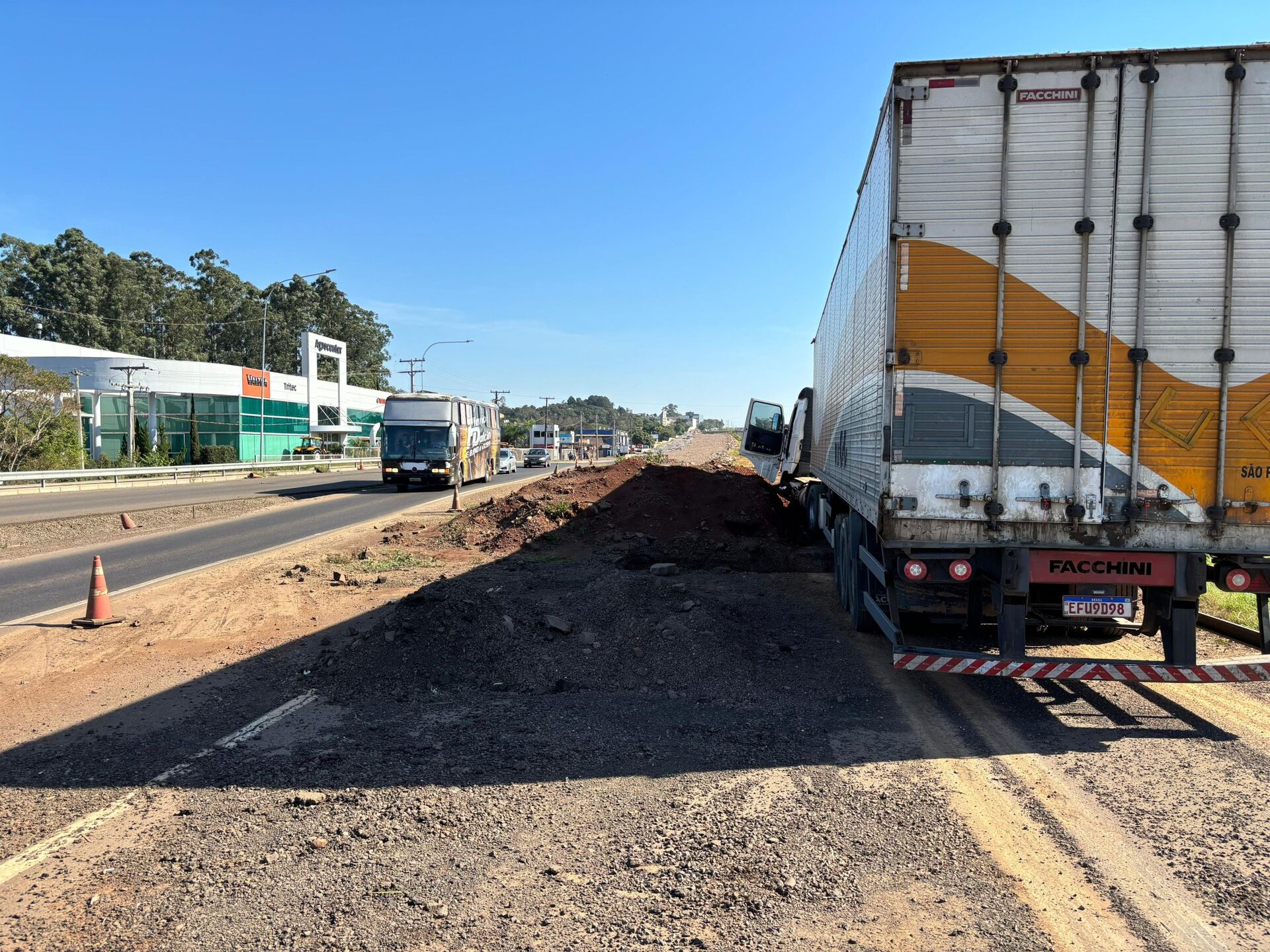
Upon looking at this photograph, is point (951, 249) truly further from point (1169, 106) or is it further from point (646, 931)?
point (646, 931)

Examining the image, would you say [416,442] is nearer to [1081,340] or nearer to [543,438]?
[1081,340]

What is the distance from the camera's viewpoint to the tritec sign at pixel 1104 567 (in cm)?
569

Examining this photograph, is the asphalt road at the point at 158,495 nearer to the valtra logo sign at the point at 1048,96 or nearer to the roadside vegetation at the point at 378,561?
the roadside vegetation at the point at 378,561

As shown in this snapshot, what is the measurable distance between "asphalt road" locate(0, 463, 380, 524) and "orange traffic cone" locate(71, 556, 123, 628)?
41.4 ft

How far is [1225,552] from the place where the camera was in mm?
5535

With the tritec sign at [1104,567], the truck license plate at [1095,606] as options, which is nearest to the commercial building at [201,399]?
the tritec sign at [1104,567]

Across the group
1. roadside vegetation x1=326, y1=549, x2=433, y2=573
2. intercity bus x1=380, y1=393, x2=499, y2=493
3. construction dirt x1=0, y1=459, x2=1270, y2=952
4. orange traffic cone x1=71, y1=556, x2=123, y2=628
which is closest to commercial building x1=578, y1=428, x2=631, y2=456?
intercity bus x1=380, y1=393, x2=499, y2=493

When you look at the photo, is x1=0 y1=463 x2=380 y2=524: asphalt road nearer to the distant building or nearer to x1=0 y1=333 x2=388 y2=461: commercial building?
x1=0 y1=333 x2=388 y2=461: commercial building

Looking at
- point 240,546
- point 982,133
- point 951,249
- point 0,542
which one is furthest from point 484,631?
point 0,542

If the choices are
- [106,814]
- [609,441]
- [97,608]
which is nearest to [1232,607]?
[106,814]

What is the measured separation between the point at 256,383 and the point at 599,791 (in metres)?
58.3

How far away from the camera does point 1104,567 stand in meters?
5.78

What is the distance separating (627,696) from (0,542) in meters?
16.3

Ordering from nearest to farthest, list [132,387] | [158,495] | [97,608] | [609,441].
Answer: [97,608]
[158,495]
[132,387]
[609,441]
